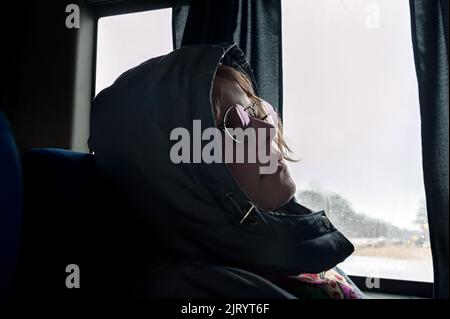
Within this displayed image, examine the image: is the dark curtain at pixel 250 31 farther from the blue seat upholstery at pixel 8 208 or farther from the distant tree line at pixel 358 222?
the blue seat upholstery at pixel 8 208

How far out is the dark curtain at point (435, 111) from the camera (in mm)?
1097

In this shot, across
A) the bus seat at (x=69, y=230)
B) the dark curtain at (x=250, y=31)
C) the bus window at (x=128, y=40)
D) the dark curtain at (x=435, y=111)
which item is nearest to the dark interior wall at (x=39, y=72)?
the bus window at (x=128, y=40)

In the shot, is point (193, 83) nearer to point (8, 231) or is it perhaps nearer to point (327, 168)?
point (8, 231)

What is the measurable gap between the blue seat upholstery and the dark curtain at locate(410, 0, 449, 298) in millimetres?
1058

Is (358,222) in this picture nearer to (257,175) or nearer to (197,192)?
(257,175)

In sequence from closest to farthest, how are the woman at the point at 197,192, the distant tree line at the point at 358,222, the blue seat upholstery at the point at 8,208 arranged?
the blue seat upholstery at the point at 8,208
the woman at the point at 197,192
the distant tree line at the point at 358,222

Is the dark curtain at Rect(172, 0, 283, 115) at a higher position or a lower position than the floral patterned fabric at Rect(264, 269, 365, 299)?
higher

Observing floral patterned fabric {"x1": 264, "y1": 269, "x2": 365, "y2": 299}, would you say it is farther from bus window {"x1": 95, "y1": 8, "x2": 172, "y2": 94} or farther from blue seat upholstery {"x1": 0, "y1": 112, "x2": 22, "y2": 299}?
bus window {"x1": 95, "y1": 8, "x2": 172, "y2": 94}

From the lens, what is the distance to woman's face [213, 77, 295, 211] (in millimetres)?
689

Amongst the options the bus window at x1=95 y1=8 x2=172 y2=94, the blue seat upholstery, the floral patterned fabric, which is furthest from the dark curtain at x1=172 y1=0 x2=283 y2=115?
the blue seat upholstery

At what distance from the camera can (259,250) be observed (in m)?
0.62

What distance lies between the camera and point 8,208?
497 mm

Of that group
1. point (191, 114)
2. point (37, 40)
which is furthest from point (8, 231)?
point (37, 40)

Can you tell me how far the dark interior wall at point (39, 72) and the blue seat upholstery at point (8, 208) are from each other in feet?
4.68
